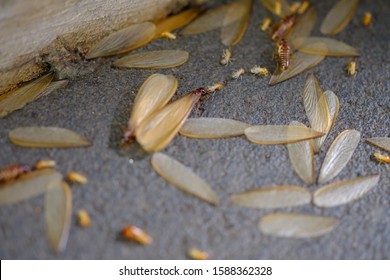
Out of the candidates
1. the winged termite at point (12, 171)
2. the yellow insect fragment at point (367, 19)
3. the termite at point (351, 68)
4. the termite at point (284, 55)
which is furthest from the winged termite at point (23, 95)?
the yellow insect fragment at point (367, 19)

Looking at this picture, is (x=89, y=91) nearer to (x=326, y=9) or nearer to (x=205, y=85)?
(x=205, y=85)

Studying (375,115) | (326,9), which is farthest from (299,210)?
(326,9)

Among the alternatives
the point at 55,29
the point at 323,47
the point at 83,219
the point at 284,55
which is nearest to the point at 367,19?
the point at 323,47

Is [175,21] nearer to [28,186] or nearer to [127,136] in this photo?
[127,136]

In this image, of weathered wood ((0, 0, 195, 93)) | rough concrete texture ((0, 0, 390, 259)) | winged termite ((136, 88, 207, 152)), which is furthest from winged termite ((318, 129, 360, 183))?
weathered wood ((0, 0, 195, 93))

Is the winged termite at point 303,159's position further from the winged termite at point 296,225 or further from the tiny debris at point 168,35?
the tiny debris at point 168,35

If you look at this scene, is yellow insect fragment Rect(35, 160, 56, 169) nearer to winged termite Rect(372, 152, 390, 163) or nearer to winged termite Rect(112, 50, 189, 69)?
winged termite Rect(112, 50, 189, 69)
